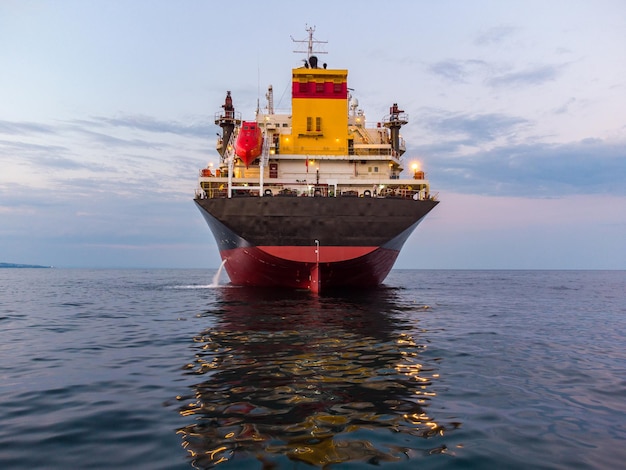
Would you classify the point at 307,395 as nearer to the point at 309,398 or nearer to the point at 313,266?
the point at 309,398

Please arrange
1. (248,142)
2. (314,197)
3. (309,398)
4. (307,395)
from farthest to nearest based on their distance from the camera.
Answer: (248,142)
(314,197)
(307,395)
(309,398)

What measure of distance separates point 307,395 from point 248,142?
71.7ft

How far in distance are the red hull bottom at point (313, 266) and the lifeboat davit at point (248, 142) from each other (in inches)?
239

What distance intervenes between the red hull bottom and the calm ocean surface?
30.0 feet

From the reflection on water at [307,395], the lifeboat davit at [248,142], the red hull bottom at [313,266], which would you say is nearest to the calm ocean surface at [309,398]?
the reflection on water at [307,395]

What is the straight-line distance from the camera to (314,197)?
22.2 metres

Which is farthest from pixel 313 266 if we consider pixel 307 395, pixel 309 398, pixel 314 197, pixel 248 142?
pixel 309 398

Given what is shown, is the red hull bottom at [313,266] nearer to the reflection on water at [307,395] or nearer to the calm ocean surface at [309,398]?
the calm ocean surface at [309,398]

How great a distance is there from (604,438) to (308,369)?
4.84 metres

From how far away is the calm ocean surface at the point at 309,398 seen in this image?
15.6ft

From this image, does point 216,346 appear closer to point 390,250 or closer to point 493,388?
point 493,388

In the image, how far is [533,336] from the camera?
13.4m

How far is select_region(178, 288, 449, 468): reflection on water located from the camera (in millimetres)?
4828

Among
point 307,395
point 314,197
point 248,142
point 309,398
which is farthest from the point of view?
point 248,142
